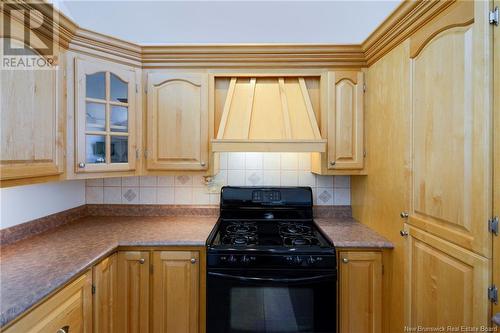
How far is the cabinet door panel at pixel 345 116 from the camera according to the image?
1.95 m

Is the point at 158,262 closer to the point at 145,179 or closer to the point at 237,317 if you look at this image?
the point at 237,317

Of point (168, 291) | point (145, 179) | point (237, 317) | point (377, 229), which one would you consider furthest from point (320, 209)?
point (145, 179)

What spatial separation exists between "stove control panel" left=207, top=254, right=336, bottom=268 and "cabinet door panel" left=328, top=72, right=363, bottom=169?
703 mm

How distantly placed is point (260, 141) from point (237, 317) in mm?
1100

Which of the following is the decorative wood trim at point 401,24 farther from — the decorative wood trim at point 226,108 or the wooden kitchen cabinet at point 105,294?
the wooden kitchen cabinet at point 105,294

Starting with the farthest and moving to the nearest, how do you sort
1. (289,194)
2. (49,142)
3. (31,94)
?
(289,194), (49,142), (31,94)

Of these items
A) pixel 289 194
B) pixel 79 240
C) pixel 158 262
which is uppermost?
pixel 289 194

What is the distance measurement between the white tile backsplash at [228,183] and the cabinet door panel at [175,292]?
0.73 metres

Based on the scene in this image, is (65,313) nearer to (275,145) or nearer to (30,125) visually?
(30,125)

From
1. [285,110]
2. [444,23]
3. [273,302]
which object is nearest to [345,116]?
[285,110]

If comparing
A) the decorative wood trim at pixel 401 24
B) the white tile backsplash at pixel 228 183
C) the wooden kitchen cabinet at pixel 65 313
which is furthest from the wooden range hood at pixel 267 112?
the wooden kitchen cabinet at pixel 65 313

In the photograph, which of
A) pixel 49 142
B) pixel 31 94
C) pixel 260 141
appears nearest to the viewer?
pixel 31 94

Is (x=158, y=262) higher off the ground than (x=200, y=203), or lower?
lower

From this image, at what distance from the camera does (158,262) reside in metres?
1.66
